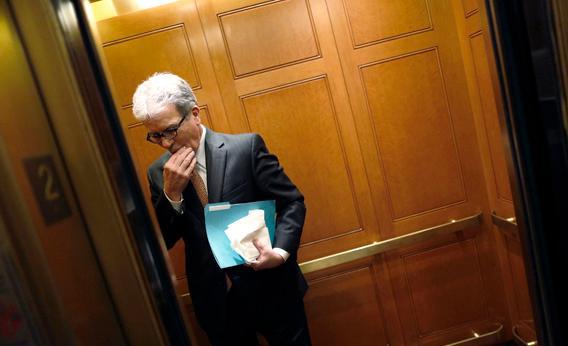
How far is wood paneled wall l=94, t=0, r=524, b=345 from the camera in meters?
1.84

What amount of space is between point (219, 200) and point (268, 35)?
2.89 feet

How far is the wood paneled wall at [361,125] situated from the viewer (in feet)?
6.04

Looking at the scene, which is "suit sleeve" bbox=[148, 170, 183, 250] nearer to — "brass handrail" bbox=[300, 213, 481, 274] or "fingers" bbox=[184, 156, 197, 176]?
"fingers" bbox=[184, 156, 197, 176]

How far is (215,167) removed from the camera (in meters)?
1.45

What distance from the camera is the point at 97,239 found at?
25.9 inches

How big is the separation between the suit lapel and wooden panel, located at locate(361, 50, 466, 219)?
0.88m

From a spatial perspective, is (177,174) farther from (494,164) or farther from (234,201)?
(494,164)

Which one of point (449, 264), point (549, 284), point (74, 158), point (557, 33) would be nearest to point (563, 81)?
point (557, 33)

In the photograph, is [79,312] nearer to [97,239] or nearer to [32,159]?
[97,239]

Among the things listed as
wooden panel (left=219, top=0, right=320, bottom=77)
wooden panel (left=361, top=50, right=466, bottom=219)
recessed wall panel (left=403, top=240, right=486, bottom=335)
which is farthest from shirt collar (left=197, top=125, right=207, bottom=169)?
recessed wall panel (left=403, top=240, right=486, bottom=335)

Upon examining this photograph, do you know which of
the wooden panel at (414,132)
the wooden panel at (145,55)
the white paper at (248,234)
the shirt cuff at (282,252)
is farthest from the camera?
the wooden panel at (414,132)

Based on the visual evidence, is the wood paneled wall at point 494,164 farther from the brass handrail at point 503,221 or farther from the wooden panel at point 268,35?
the wooden panel at point 268,35

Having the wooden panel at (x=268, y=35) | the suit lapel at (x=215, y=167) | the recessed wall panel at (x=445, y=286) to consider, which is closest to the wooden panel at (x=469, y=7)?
the wooden panel at (x=268, y=35)

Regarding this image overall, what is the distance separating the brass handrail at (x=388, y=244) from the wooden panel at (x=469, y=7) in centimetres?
102
